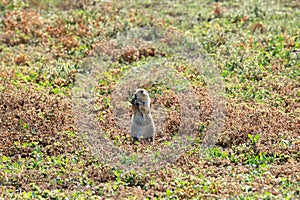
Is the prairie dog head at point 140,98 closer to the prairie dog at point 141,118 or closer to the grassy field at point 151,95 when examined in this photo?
the prairie dog at point 141,118

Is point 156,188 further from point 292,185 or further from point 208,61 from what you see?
point 208,61

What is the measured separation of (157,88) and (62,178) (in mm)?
4491

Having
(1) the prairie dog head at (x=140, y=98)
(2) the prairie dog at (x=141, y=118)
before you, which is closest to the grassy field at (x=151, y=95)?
(2) the prairie dog at (x=141, y=118)

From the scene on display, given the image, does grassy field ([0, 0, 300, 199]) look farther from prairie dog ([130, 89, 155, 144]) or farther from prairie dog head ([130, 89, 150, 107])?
prairie dog head ([130, 89, 150, 107])

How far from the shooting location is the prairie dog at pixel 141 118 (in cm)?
1056

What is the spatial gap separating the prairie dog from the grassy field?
9.5 inches

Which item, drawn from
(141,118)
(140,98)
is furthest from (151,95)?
(140,98)

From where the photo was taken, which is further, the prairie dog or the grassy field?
the prairie dog

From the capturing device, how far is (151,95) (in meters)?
13.4

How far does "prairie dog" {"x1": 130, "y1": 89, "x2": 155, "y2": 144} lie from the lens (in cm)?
1056

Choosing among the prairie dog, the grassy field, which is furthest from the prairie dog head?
the grassy field

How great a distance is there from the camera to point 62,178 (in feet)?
32.2

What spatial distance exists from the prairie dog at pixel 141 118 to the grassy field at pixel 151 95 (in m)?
0.24

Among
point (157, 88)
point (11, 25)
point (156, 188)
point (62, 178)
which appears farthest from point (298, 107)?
point (11, 25)
